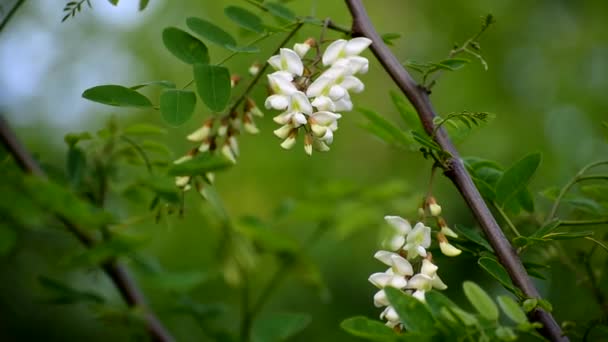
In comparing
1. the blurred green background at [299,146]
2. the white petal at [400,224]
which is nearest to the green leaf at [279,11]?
the white petal at [400,224]

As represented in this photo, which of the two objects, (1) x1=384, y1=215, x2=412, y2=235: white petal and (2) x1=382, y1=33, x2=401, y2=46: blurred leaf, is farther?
(2) x1=382, y1=33, x2=401, y2=46: blurred leaf

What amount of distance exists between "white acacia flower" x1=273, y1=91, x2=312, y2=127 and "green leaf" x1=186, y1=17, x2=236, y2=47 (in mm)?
211

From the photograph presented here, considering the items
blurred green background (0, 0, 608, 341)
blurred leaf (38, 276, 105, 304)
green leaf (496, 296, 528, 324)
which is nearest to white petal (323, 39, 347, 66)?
green leaf (496, 296, 528, 324)

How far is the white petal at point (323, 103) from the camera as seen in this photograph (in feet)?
2.68

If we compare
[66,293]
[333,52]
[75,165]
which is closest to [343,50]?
[333,52]

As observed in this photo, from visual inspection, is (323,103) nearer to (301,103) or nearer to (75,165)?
(301,103)

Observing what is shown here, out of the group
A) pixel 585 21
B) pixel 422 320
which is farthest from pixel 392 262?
pixel 585 21

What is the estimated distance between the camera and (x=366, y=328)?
0.77 meters

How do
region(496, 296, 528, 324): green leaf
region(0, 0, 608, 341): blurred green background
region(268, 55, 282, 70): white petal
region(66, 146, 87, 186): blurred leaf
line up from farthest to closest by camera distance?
region(0, 0, 608, 341): blurred green background → region(66, 146, 87, 186): blurred leaf → region(268, 55, 282, 70): white petal → region(496, 296, 528, 324): green leaf

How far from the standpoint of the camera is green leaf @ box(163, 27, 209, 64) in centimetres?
98

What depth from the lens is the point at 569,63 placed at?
8.76ft

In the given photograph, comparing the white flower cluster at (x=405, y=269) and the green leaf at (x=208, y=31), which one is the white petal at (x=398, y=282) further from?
the green leaf at (x=208, y=31)

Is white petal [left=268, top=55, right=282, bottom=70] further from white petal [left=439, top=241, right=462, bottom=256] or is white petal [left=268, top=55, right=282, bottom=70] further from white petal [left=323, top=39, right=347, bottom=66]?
white petal [left=439, top=241, right=462, bottom=256]

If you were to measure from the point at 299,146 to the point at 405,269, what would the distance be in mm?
1724
